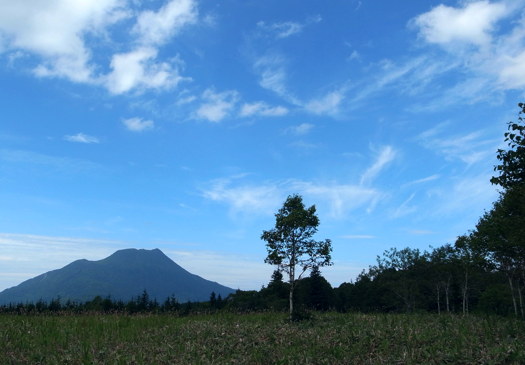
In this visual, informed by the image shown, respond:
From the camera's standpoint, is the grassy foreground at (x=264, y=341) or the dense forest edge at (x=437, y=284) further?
the dense forest edge at (x=437, y=284)

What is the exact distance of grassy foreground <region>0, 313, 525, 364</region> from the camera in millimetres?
11414

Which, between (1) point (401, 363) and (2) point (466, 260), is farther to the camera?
(2) point (466, 260)

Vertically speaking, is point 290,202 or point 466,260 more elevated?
point 290,202

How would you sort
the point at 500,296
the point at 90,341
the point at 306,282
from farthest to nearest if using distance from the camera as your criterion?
the point at 306,282, the point at 500,296, the point at 90,341

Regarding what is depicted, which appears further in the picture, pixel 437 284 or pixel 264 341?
pixel 437 284

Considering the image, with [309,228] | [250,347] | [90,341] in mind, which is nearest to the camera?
[250,347]

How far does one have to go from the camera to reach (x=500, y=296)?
2320 inches

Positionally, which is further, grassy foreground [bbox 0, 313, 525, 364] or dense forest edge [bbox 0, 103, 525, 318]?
dense forest edge [bbox 0, 103, 525, 318]

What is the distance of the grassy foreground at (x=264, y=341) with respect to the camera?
11.4 meters

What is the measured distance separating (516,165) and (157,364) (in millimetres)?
15262

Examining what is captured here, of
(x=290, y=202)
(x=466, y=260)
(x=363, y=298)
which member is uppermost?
(x=290, y=202)

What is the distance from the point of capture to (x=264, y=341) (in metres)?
14.1

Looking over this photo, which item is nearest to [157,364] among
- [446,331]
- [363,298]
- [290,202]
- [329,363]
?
[329,363]

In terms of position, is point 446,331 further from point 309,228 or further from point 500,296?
point 500,296
